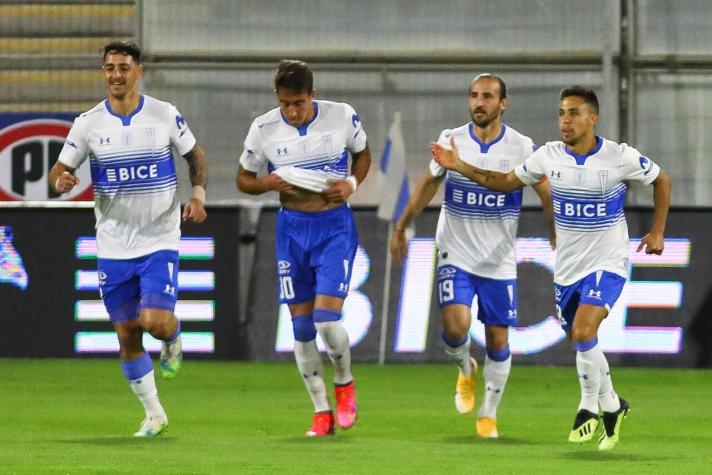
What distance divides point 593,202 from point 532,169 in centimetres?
48

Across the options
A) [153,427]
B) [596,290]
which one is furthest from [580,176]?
[153,427]

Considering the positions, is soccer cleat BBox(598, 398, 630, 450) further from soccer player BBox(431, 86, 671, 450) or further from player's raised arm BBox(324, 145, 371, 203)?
player's raised arm BBox(324, 145, 371, 203)

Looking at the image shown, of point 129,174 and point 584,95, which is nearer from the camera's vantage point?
point 584,95

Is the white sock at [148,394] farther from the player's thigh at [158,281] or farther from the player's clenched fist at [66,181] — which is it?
the player's clenched fist at [66,181]

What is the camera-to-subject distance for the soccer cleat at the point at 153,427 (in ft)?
38.2

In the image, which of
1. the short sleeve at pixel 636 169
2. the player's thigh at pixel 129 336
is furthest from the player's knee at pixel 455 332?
the player's thigh at pixel 129 336

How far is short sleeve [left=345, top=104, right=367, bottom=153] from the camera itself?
1192cm

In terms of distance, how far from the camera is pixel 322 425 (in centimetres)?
1183

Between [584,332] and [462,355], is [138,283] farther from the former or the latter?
[584,332]

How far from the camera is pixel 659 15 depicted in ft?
70.7

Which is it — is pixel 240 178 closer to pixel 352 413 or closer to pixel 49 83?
pixel 352 413

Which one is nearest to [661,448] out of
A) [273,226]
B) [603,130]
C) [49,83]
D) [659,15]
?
[273,226]

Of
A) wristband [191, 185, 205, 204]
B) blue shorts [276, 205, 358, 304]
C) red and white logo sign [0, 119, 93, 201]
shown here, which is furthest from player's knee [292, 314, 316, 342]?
red and white logo sign [0, 119, 93, 201]

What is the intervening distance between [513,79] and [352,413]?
10.5m
